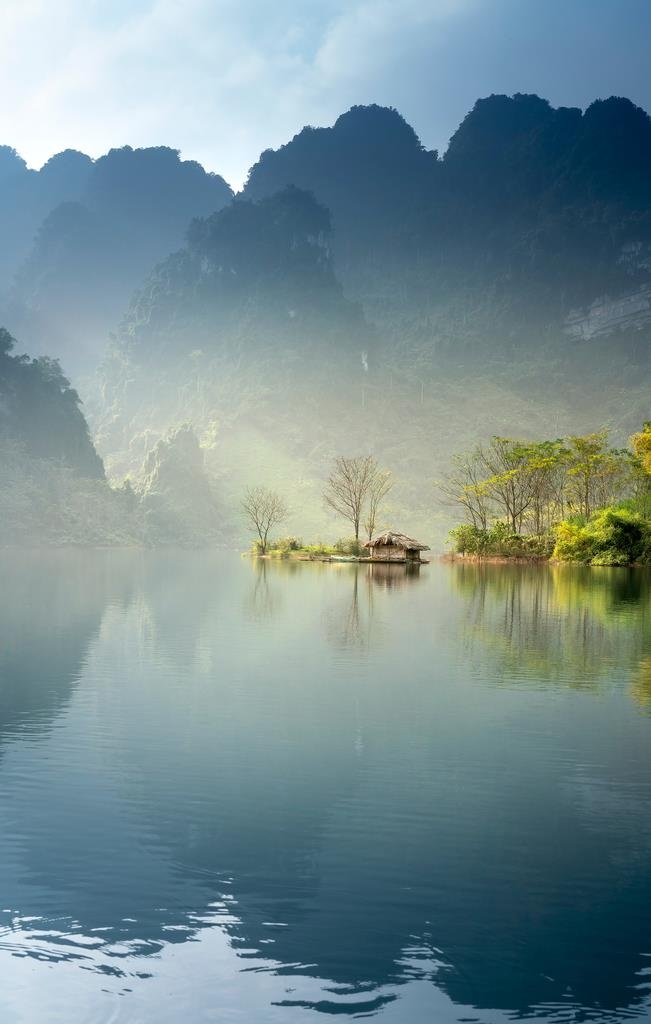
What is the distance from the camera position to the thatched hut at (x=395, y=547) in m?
66.2

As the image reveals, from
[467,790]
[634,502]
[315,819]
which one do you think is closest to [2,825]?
[315,819]

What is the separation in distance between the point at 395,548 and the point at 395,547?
151mm

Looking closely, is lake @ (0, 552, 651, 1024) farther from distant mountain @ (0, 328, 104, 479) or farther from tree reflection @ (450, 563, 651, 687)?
distant mountain @ (0, 328, 104, 479)

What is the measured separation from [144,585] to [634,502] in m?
39.7

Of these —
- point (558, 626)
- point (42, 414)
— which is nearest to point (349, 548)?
point (558, 626)

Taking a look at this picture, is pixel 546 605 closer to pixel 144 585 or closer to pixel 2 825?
pixel 144 585

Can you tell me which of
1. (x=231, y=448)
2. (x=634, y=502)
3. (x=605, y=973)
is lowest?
(x=605, y=973)

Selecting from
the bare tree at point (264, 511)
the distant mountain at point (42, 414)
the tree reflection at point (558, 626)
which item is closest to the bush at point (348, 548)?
the bare tree at point (264, 511)

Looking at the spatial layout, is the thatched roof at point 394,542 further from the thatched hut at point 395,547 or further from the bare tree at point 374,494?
the bare tree at point 374,494

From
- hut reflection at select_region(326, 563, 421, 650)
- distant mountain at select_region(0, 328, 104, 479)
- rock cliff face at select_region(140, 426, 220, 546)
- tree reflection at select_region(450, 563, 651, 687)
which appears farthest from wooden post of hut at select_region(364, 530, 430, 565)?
distant mountain at select_region(0, 328, 104, 479)

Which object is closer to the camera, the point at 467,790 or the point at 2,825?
the point at 2,825

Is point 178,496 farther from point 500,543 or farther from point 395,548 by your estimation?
point 500,543

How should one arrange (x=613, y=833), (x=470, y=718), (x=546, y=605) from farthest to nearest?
1. (x=546, y=605)
2. (x=470, y=718)
3. (x=613, y=833)

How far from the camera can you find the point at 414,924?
5.98 meters
